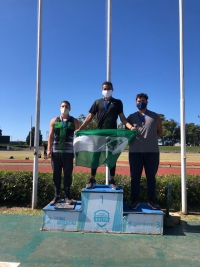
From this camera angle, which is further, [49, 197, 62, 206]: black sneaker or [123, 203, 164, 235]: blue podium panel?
[49, 197, 62, 206]: black sneaker

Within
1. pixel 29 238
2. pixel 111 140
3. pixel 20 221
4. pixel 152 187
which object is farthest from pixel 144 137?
pixel 20 221

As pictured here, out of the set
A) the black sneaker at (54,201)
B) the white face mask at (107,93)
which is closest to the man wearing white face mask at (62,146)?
the black sneaker at (54,201)

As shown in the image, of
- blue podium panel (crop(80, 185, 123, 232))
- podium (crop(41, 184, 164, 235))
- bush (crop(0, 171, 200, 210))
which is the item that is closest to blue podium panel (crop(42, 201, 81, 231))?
podium (crop(41, 184, 164, 235))

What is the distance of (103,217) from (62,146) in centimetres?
145

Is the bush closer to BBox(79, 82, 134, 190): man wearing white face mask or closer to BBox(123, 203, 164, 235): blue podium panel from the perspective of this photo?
BBox(79, 82, 134, 190): man wearing white face mask

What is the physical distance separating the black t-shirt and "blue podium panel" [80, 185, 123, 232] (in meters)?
1.23

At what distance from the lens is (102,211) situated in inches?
157

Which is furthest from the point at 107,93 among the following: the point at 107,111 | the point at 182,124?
the point at 182,124

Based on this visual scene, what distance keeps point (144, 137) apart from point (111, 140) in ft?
2.07

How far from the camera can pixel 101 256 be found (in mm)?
3119

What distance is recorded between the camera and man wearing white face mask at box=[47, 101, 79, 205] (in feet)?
14.1

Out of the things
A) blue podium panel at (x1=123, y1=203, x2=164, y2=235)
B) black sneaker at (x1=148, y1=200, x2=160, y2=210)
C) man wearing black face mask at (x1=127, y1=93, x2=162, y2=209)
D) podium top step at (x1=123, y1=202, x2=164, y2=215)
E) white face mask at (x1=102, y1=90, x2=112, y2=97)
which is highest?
white face mask at (x1=102, y1=90, x2=112, y2=97)

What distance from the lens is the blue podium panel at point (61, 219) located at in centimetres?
402

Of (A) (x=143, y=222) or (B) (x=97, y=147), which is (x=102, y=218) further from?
(B) (x=97, y=147)
